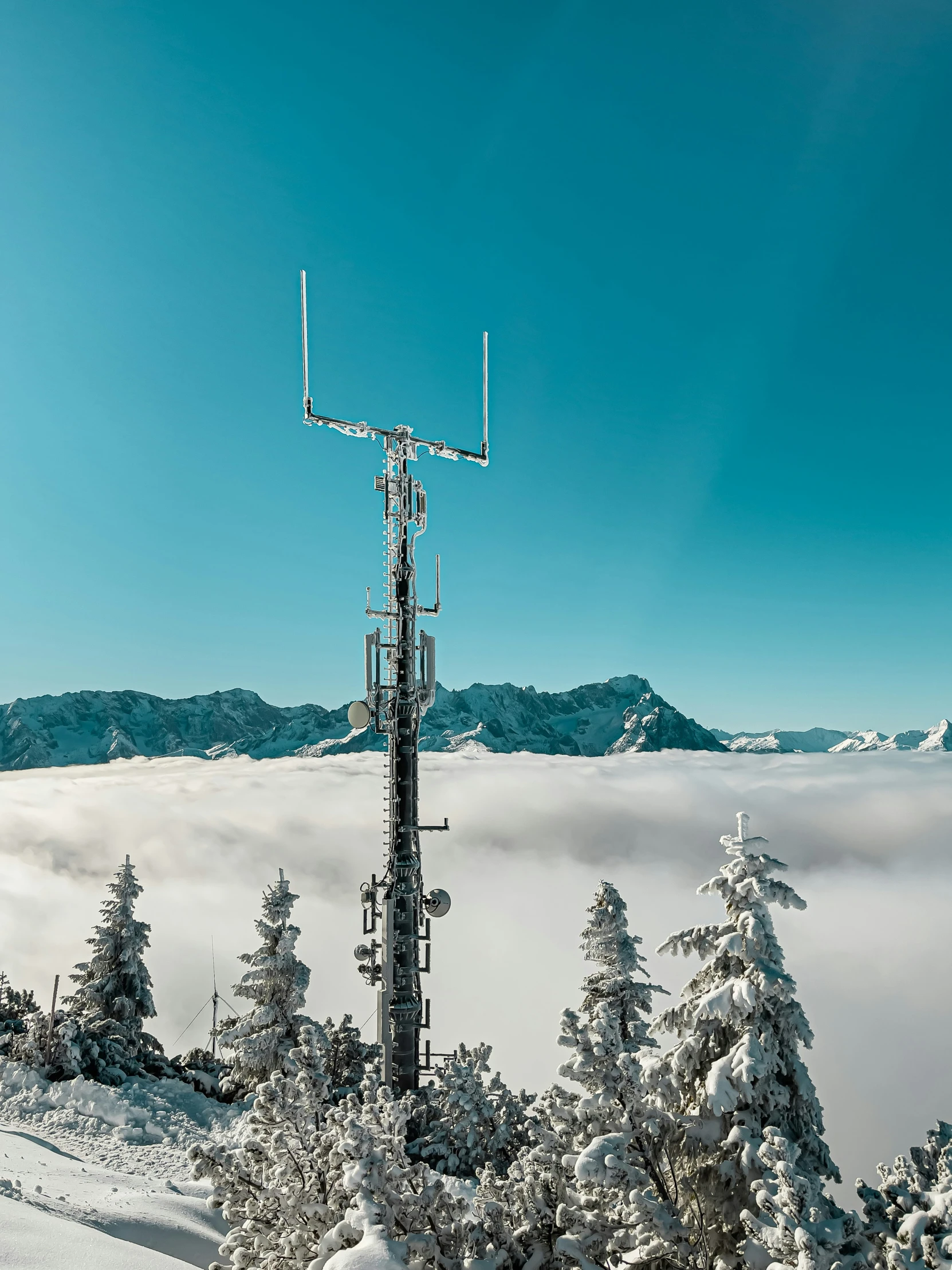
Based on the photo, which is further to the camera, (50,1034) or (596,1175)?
(50,1034)

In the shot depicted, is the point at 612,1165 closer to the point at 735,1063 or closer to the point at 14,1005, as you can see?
the point at 735,1063

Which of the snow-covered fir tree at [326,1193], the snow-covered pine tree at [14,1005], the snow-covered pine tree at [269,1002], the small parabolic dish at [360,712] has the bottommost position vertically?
the snow-covered pine tree at [14,1005]

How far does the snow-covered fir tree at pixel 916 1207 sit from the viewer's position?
5293 mm

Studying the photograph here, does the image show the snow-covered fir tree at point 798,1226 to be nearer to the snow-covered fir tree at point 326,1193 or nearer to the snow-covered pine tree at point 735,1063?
the snow-covered pine tree at point 735,1063

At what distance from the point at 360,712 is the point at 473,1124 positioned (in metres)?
7.90

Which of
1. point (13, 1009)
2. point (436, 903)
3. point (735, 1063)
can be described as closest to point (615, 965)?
point (436, 903)

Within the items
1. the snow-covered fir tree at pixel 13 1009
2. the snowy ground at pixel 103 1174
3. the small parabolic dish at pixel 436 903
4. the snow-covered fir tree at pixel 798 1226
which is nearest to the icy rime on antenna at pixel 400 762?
the small parabolic dish at pixel 436 903

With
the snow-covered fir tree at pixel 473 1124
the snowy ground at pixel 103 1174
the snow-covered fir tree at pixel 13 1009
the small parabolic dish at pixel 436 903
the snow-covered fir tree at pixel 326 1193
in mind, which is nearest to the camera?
the snow-covered fir tree at pixel 326 1193

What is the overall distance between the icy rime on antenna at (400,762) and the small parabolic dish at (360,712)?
0.07ft

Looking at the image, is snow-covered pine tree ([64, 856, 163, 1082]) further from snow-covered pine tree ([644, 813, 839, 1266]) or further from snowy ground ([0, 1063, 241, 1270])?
snow-covered pine tree ([644, 813, 839, 1266])

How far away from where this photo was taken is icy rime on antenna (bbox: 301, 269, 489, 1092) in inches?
589

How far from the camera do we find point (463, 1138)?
41.9ft

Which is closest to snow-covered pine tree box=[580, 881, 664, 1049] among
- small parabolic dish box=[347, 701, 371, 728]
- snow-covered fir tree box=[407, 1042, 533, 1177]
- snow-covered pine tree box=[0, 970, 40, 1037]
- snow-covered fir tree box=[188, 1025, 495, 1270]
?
snow-covered fir tree box=[407, 1042, 533, 1177]

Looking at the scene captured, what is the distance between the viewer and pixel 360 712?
51.9ft
